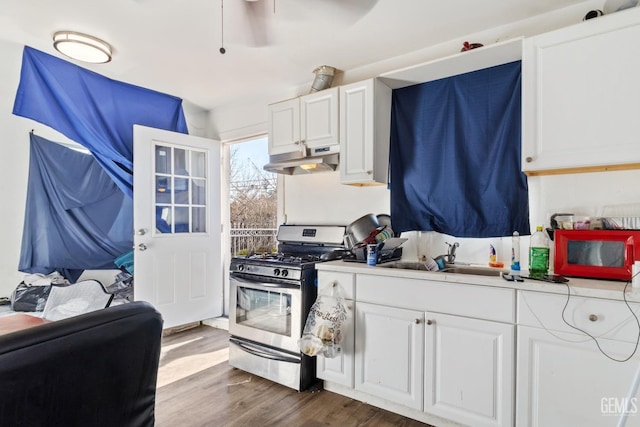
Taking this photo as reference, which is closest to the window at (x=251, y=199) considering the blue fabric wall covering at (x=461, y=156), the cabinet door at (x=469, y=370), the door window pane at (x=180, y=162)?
the door window pane at (x=180, y=162)

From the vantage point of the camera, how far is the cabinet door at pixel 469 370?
5.38 ft

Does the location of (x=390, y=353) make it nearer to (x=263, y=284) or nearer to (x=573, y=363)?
(x=573, y=363)

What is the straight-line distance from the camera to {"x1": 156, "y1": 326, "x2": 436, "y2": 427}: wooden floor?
1.95 m

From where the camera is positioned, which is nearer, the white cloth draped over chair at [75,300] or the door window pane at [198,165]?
the white cloth draped over chair at [75,300]

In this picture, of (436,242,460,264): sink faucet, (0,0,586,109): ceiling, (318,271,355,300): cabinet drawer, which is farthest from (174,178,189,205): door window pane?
(436,242,460,264): sink faucet

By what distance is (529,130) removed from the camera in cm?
183

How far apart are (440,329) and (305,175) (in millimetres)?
1822

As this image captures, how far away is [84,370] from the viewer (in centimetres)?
69

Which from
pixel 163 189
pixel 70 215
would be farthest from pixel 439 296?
pixel 70 215

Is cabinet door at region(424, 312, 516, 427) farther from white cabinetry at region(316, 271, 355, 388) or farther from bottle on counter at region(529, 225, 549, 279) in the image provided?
white cabinetry at region(316, 271, 355, 388)

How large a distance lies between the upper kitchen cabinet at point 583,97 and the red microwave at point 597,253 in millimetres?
346

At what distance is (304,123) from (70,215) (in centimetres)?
236

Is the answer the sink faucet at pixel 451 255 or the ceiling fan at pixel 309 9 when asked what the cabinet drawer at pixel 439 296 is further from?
the ceiling fan at pixel 309 9

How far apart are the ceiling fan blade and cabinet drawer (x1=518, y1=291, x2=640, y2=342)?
83.6 inches
